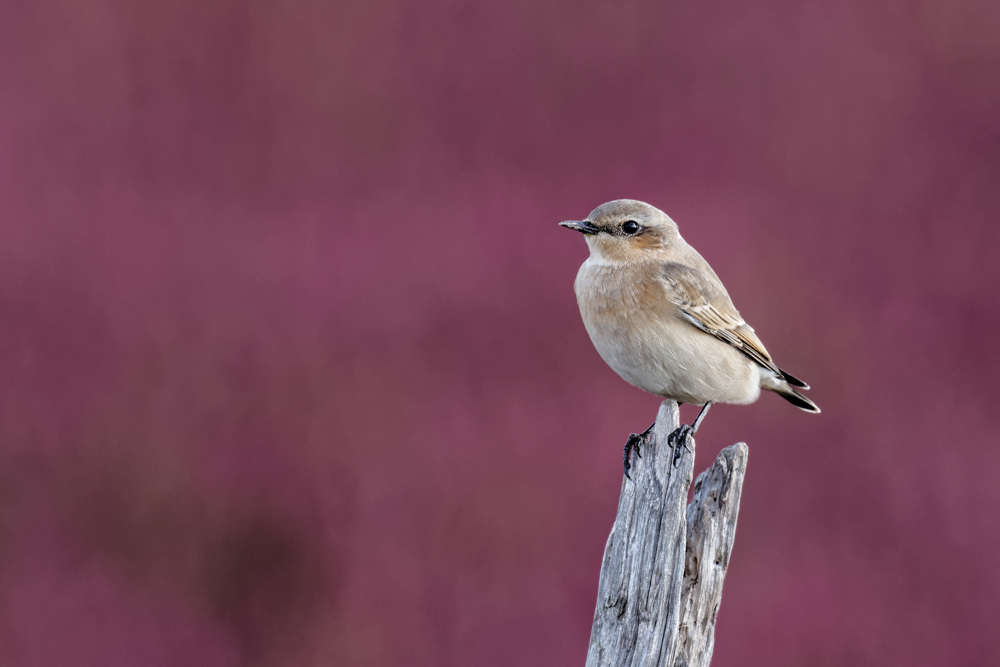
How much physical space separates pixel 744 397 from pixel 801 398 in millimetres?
457

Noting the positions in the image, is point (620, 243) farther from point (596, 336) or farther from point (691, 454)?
point (691, 454)

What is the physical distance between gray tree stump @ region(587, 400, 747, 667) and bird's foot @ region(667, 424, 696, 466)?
0.01 m

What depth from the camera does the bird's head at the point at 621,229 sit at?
10.5 ft

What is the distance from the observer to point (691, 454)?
95.6 inches

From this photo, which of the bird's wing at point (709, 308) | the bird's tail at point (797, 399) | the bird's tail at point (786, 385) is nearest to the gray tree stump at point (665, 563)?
the bird's wing at point (709, 308)

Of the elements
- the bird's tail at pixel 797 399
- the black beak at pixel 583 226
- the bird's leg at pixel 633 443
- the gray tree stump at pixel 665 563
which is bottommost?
the gray tree stump at pixel 665 563

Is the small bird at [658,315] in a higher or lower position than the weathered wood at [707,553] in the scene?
higher

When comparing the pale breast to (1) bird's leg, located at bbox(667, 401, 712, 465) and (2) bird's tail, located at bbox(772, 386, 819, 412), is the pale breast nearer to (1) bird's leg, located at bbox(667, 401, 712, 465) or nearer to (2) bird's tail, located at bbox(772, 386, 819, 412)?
(1) bird's leg, located at bbox(667, 401, 712, 465)

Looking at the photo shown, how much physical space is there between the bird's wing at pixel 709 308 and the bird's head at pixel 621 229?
0.13 metres

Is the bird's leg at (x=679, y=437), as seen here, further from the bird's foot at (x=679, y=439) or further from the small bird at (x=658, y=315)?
the small bird at (x=658, y=315)

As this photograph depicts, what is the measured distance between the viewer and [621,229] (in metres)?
3.24

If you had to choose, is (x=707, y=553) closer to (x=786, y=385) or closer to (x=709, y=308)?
(x=709, y=308)

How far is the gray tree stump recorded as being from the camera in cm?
235

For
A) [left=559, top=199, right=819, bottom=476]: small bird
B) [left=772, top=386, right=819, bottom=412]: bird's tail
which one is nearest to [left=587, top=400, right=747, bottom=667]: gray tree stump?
[left=559, top=199, right=819, bottom=476]: small bird
